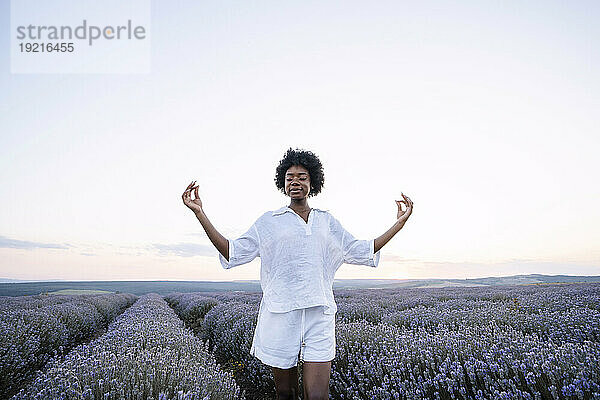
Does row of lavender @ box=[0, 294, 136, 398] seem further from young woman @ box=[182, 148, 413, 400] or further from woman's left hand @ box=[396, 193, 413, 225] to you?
woman's left hand @ box=[396, 193, 413, 225]

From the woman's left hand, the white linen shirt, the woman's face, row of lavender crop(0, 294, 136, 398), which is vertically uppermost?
the woman's face

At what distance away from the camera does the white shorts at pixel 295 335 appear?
6.65ft

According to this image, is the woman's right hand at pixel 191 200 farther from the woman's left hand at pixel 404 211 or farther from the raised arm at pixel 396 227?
the woman's left hand at pixel 404 211

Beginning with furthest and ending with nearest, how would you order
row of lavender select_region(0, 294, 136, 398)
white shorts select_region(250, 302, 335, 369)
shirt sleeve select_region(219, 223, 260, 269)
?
1. row of lavender select_region(0, 294, 136, 398)
2. shirt sleeve select_region(219, 223, 260, 269)
3. white shorts select_region(250, 302, 335, 369)

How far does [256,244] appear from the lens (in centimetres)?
226

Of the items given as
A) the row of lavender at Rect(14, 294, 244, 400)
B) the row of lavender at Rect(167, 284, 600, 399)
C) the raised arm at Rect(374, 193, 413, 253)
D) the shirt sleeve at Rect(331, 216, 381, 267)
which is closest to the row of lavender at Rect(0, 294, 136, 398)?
the row of lavender at Rect(14, 294, 244, 400)

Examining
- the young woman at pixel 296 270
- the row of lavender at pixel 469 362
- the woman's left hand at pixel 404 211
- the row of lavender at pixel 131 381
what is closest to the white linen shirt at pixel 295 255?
the young woman at pixel 296 270

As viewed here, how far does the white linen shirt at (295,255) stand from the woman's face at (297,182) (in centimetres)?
10

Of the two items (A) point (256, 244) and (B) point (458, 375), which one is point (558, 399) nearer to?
(B) point (458, 375)

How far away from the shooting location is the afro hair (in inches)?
97.6

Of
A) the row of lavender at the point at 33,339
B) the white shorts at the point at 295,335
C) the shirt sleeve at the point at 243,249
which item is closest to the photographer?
the white shorts at the point at 295,335

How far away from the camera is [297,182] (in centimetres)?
234

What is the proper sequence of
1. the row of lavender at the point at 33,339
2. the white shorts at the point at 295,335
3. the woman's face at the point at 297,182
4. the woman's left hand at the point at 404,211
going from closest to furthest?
1. the white shorts at the point at 295,335
2. the woman's face at the point at 297,182
3. the woman's left hand at the point at 404,211
4. the row of lavender at the point at 33,339

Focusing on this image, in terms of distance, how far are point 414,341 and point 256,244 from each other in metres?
1.77
